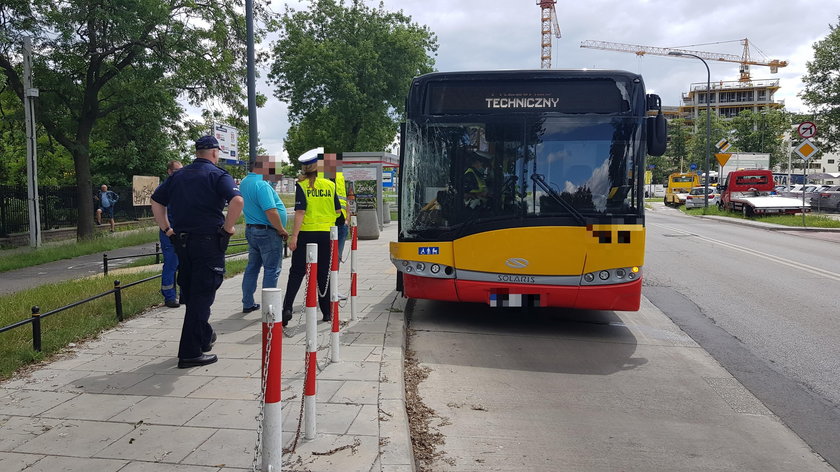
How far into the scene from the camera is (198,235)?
499 centimetres

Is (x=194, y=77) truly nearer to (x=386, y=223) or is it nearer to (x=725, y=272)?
(x=386, y=223)

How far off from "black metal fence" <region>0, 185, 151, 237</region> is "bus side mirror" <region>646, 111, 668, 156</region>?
18399 mm

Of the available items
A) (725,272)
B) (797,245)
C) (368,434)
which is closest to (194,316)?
(368,434)

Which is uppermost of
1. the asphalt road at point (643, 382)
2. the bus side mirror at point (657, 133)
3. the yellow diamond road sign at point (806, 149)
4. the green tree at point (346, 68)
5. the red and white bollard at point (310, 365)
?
the green tree at point (346, 68)

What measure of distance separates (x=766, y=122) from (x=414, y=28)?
49458 millimetres

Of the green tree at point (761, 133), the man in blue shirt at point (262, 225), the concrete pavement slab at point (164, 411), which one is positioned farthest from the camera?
the green tree at point (761, 133)

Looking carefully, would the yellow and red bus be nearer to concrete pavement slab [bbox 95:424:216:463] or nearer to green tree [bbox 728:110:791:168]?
concrete pavement slab [bbox 95:424:216:463]

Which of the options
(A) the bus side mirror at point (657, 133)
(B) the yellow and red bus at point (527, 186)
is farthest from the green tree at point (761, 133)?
(B) the yellow and red bus at point (527, 186)

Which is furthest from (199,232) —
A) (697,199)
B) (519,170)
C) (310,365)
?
(697,199)

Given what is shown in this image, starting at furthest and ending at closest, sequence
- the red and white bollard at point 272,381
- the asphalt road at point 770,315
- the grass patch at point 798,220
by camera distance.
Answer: the grass patch at point 798,220
the asphalt road at point 770,315
the red and white bollard at point 272,381

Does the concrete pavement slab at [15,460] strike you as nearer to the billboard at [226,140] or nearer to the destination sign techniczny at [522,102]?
the destination sign techniczny at [522,102]

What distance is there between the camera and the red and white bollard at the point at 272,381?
274 cm

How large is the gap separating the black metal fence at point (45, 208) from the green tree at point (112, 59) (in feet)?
6.85

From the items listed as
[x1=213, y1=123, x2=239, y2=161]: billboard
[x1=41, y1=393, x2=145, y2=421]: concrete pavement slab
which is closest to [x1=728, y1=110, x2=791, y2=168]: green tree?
[x1=213, y1=123, x2=239, y2=161]: billboard
